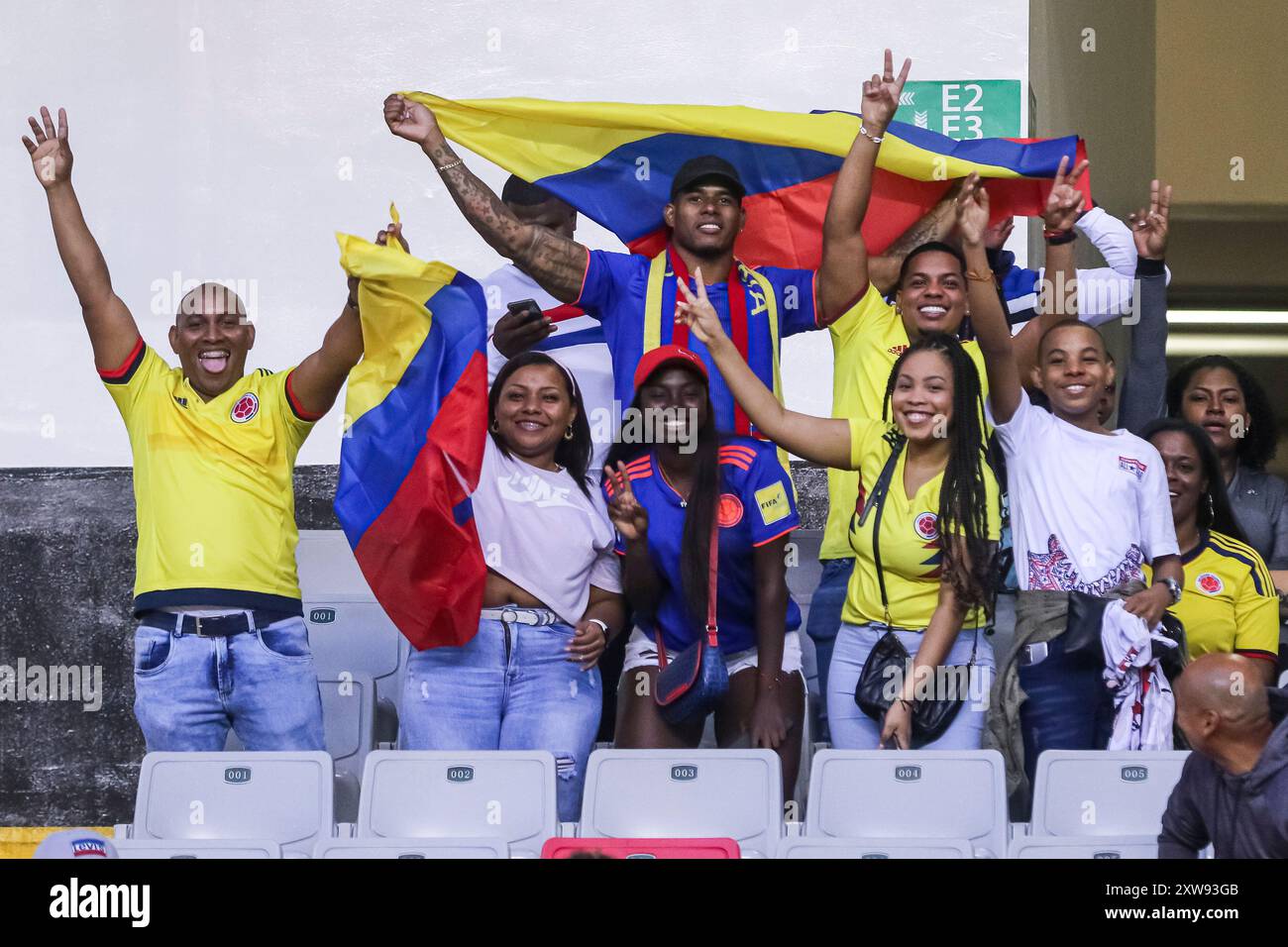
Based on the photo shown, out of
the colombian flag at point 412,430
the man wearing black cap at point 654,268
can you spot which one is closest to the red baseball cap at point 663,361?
the man wearing black cap at point 654,268

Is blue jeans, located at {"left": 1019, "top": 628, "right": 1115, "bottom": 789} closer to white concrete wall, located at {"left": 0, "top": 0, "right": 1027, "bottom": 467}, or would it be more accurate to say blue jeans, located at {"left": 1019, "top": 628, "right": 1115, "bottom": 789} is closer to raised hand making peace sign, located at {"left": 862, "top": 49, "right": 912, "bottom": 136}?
raised hand making peace sign, located at {"left": 862, "top": 49, "right": 912, "bottom": 136}

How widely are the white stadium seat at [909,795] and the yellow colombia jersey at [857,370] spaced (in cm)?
69

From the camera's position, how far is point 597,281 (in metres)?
4.65

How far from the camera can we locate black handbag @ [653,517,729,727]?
13.8ft

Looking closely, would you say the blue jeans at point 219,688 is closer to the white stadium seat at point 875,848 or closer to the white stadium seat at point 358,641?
the white stadium seat at point 358,641

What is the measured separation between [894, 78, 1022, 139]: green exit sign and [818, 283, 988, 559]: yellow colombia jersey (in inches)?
82.8

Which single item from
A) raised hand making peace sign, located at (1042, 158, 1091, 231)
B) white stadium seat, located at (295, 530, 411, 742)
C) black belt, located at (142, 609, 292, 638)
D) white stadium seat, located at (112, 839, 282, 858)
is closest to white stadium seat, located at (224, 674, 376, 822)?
white stadium seat, located at (295, 530, 411, 742)

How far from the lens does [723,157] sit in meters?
5.30

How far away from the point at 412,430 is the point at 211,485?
1.66 ft

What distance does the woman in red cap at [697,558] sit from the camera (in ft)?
14.1

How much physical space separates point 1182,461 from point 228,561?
7.77ft
